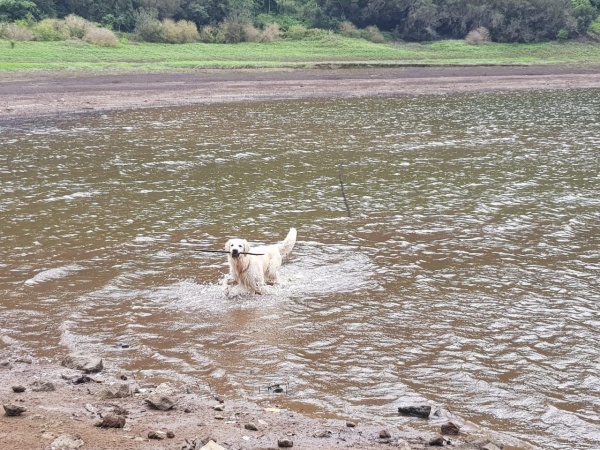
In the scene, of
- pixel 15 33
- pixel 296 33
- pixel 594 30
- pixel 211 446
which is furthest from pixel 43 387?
pixel 594 30

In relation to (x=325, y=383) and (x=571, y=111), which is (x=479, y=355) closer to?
(x=325, y=383)

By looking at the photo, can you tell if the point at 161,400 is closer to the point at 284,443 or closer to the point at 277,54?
the point at 284,443

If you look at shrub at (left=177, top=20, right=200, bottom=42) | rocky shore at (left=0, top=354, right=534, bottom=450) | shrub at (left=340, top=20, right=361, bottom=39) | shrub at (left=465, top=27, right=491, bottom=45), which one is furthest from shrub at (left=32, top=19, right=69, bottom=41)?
rocky shore at (left=0, top=354, right=534, bottom=450)

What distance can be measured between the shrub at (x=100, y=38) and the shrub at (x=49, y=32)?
1348mm

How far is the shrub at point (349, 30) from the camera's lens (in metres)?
59.4

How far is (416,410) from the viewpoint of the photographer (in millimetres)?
7266

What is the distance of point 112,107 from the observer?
105 feet

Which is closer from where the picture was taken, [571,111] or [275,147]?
[275,147]

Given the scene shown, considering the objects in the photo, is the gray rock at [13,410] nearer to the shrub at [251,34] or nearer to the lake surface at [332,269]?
the lake surface at [332,269]

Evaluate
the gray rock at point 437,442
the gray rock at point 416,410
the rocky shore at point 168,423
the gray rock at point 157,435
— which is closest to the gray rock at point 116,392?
the rocky shore at point 168,423

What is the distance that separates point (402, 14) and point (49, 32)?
27726mm

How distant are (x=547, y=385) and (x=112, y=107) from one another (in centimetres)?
2697

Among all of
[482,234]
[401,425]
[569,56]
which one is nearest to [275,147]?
[482,234]

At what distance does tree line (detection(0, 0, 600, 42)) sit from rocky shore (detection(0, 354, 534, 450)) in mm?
51337
